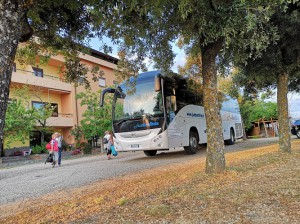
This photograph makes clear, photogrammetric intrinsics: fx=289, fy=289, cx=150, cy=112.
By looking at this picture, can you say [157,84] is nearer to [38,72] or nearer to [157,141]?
[157,141]

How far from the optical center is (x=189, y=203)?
162 inches

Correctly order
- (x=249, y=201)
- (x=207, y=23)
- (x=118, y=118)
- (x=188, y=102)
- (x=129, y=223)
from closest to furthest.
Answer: (x=129, y=223) → (x=249, y=201) → (x=207, y=23) → (x=118, y=118) → (x=188, y=102)

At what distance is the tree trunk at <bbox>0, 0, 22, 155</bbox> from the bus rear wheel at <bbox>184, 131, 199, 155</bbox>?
10984 mm

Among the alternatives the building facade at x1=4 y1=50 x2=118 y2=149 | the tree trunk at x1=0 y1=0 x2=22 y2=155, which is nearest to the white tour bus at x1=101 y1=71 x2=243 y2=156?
the tree trunk at x1=0 y1=0 x2=22 y2=155

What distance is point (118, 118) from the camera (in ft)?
41.3

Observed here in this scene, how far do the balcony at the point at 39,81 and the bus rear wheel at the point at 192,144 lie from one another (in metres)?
13.9

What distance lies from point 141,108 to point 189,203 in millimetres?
8075

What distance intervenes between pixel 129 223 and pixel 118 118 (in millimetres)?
9213

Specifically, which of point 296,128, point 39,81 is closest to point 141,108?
point 296,128

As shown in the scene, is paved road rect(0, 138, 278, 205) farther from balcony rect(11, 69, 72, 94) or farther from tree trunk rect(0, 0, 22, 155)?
balcony rect(11, 69, 72, 94)

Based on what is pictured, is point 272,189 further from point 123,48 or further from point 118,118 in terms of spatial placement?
point 118,118

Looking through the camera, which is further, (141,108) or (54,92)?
(54,92)

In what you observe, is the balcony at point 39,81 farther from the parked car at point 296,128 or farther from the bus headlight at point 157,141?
the parked car at point 296,128

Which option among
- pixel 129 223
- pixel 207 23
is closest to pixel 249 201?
pixel 129 223
